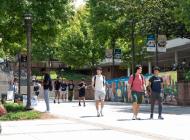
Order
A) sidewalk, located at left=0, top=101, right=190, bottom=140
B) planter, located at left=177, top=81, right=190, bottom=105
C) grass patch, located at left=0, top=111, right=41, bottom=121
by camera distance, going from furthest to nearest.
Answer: planter, located at left=177, top=81, right=190, bottom=105, grass patch, located at left=0, top=111, right=41, bottom=121, sidewalk, located at left=0, top=101, right=190, bottom=140

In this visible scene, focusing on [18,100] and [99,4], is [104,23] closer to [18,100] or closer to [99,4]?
[99,4]

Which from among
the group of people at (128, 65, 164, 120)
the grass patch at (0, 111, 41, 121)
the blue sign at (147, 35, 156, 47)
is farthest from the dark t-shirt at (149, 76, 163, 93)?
the blue sign at (147, 35, 156, 47)

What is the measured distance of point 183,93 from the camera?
27812mm

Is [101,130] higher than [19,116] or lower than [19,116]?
lower

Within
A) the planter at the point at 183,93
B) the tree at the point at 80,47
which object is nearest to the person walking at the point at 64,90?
the planter at the point at 183,93

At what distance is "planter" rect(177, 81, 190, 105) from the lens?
89.8 feet

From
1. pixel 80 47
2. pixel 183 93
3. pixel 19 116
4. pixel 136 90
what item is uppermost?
pixel 80 47

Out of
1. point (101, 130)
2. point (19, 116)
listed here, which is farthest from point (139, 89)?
point (19, 116)

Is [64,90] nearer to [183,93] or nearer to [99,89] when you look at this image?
[183,93]

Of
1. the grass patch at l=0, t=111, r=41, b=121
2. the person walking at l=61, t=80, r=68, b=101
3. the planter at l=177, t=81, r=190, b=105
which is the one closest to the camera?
the grass patch at l=0, t=111, r=41, b=121

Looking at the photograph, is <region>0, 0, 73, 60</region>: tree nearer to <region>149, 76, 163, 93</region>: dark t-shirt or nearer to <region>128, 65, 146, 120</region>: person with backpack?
<region>128, 65, 146, 120</region>: person with backpack

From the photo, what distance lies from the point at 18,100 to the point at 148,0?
45.3 feet

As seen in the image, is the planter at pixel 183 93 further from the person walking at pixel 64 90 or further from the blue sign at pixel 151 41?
the person walking at pixel 64 90

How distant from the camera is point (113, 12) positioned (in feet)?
152
